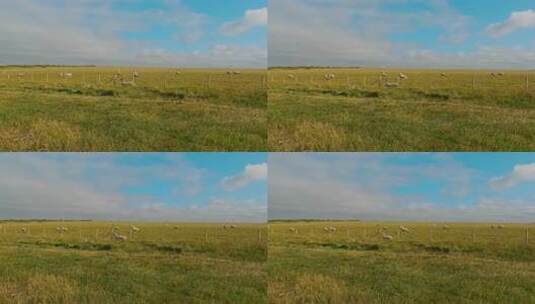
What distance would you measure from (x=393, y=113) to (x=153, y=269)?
7.58 metres

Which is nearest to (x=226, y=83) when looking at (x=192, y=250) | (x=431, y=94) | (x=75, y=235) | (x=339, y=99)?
(x=339, y=99)

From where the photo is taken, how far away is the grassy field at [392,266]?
12.5 metres

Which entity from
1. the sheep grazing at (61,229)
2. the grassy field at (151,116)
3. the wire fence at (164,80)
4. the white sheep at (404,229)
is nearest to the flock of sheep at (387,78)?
the grassy field at (151,116)

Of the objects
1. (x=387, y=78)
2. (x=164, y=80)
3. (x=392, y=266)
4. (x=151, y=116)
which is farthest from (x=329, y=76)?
(x=392, y=266)

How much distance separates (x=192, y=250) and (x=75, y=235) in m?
6.45

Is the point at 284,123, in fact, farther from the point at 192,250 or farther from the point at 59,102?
the point at 59,102

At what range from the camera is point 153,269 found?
46.1 ft

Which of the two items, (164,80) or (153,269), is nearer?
(153,269)

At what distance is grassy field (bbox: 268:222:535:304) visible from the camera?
12.5 m

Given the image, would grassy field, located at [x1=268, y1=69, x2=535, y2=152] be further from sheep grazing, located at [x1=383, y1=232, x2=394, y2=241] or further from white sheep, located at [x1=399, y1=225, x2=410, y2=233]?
white sheep, located at [x1=399, y1=225, x2=410, y2=233]

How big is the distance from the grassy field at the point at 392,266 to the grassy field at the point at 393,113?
8.55 feet

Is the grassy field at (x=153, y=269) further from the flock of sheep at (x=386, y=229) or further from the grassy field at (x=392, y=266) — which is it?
the flock of sheep at (x=386, y=229)

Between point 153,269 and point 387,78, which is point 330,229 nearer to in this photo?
point 153,269

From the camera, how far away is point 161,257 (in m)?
14.8
